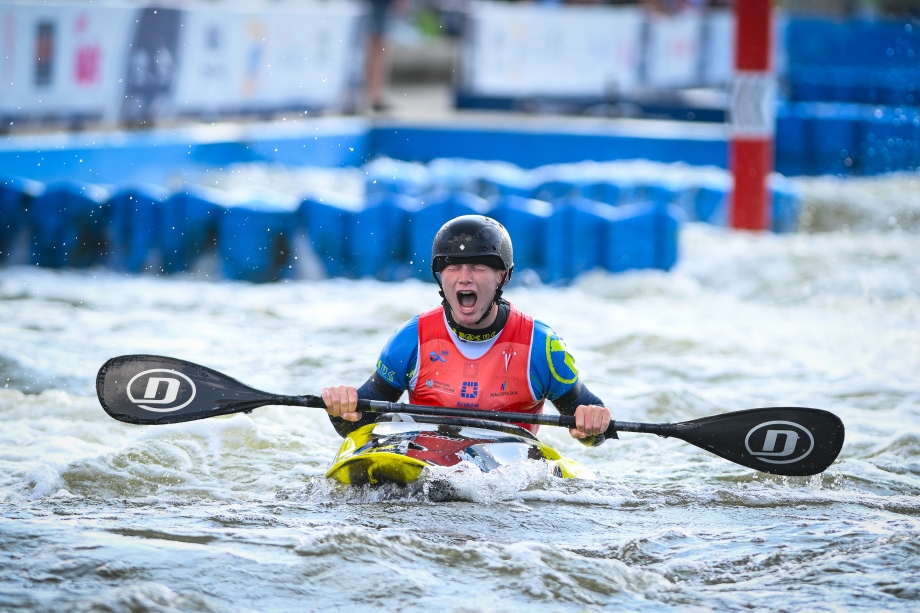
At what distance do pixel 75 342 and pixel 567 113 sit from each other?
39.2 ft

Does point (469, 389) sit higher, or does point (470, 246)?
point (470, 246)

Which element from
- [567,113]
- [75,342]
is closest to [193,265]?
[75,342]

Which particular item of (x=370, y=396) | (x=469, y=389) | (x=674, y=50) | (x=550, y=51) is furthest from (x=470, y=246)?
(x=674, y=50)

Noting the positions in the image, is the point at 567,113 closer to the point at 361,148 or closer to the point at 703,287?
the point at 361,148

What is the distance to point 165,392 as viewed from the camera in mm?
4473

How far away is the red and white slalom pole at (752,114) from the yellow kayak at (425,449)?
6242 mm

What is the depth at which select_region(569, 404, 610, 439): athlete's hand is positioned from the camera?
414 cm

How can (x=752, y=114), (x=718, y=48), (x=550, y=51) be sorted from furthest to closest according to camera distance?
(x=718, y=48)
(x=550, y=51)
(x=752, y=114)

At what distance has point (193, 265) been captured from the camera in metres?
9.05

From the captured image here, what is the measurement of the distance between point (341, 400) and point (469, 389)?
50 cm

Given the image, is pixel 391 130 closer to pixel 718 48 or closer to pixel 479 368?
pixel 718 48

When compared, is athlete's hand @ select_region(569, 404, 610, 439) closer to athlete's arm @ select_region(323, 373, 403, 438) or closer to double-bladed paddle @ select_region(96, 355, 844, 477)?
double-bladed paddle @ select_region(96, 355, 844, 477)

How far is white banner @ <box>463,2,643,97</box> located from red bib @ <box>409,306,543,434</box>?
13.7 metres

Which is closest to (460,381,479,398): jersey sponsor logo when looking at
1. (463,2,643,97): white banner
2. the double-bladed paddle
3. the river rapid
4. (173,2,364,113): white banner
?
the river rapid
